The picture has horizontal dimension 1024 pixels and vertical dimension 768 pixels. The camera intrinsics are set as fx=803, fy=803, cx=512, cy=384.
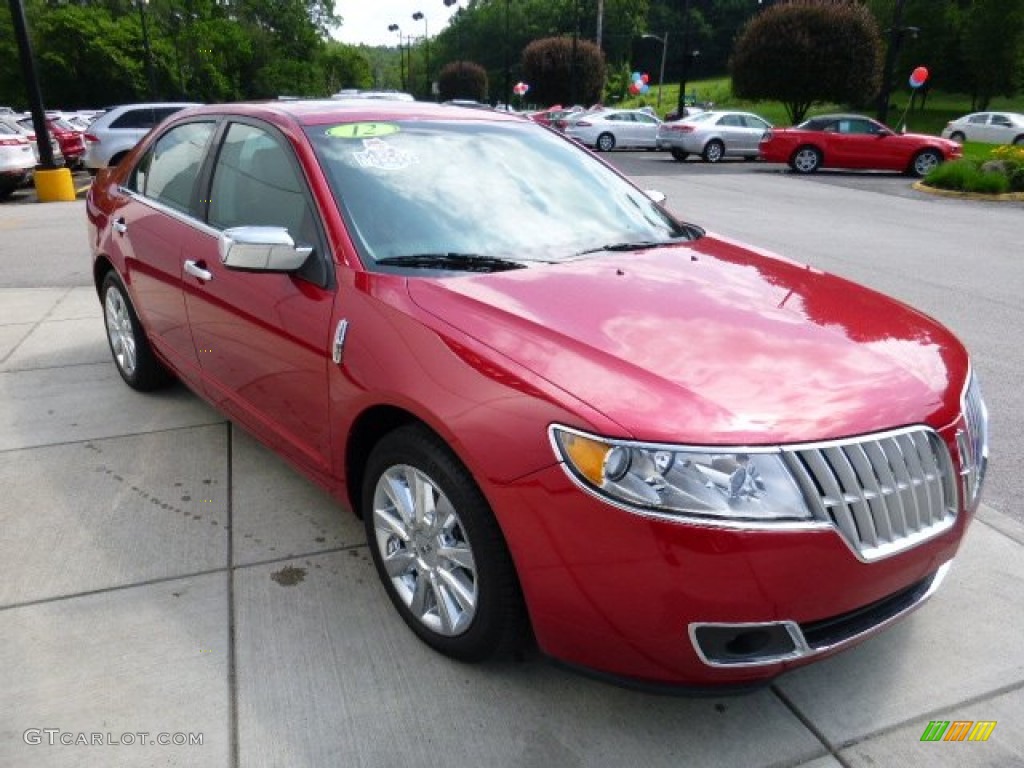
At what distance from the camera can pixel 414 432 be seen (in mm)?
2416

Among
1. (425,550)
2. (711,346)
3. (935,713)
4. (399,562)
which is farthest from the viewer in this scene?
(399,562)

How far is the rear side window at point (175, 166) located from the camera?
12.4ft

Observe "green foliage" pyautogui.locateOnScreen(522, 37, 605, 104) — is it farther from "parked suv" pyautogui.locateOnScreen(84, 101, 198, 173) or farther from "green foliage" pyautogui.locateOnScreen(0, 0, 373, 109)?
"parked suv" pyautogui.locateOnScreen(84, 101, 198, 173)

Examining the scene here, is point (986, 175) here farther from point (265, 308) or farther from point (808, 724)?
point (265, 308)

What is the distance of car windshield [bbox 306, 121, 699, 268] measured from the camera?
2836mm

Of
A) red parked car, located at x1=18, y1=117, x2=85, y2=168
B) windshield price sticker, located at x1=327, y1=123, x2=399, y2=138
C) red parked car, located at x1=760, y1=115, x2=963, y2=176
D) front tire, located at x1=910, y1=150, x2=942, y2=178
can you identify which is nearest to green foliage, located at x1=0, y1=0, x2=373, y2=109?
red parked car, located at x1=18, y1=117, x2=85, y2=168

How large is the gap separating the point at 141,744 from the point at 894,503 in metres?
2.13

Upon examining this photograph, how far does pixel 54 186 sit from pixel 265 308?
534 inches

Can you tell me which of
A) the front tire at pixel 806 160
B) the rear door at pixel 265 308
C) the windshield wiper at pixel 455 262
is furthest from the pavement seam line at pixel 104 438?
the front tire at pixel 806 160

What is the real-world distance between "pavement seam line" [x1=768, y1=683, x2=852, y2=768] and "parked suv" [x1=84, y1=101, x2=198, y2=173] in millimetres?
14971

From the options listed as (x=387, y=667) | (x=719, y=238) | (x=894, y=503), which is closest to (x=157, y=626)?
(x=387, y=667)

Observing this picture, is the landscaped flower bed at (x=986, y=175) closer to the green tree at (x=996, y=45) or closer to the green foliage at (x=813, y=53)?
the green foliage at (x=813, y=53)

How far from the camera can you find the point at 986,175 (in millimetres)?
15359

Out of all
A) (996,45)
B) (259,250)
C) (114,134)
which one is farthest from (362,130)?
(996,45)
